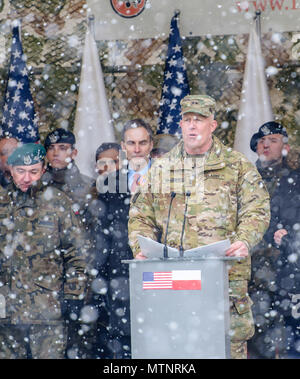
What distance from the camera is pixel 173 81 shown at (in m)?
6.93

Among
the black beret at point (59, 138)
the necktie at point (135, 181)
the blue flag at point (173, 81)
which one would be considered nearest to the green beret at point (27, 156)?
the necktie at point (135, 181)

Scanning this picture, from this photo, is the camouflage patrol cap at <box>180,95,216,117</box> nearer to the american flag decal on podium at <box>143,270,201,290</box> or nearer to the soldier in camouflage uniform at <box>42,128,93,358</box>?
the american flag decal on podium at <box>143,270,201,290</box>

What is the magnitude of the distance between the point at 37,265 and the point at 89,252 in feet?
1.21

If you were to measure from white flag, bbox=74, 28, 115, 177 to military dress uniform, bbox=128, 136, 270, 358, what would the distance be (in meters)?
2.81

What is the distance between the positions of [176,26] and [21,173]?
2.66m

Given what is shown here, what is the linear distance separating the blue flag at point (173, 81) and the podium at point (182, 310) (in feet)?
11.7

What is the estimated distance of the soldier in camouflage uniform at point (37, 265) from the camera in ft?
15.8

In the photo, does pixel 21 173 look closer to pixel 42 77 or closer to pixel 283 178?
pixel 283 178

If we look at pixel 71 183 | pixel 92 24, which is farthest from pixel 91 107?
pixel 71 183

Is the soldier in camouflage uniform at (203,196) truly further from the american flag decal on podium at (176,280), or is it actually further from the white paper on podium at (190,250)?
the american flag decal on podium at (176,280)

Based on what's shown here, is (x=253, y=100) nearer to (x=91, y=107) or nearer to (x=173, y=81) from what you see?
(x=173, y=81)

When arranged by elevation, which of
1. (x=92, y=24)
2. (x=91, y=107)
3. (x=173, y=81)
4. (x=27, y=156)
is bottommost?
(x=27, y=156)

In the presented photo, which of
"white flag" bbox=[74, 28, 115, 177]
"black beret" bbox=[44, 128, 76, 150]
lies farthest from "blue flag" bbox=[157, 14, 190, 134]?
"black beret" bbox=[44, 128, 76, 150]

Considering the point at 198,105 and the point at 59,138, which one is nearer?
the point at 198,105
